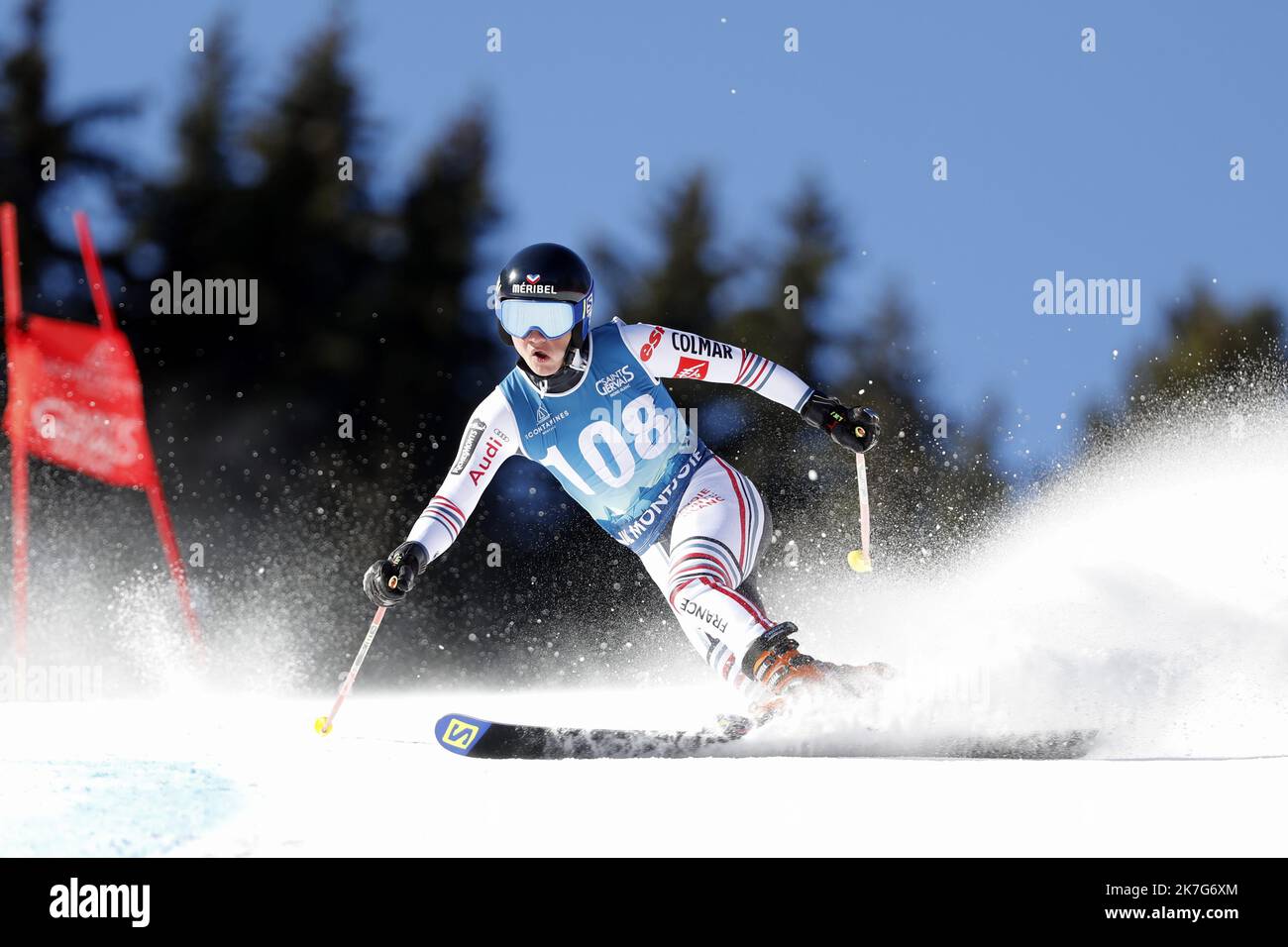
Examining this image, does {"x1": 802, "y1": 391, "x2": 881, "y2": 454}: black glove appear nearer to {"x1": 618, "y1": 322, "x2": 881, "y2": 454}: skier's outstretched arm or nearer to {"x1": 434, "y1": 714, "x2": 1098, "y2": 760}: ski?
{"x1": 618, "y1": 322, "x2": 881, "y2": 454}: skier's outstretched arm

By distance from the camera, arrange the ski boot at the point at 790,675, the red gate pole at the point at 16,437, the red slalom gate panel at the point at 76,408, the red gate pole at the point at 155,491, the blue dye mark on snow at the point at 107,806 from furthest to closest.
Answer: the red slalom gate panel at the point at 76,408, the red gate pole at the point at 155,491, the red gate pole at the point at 16,437, the ski boot at the point at 790,675, the blue dye mark on snow at the point at 107,806

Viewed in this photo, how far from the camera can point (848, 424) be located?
4387mm

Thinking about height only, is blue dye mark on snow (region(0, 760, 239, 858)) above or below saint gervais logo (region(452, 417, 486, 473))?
below

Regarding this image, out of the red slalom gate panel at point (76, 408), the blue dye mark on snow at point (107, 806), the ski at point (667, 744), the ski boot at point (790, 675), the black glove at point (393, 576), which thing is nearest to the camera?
the blue dye mark on snow at point (107, 806)

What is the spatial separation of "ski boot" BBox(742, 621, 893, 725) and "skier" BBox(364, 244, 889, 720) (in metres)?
0.01

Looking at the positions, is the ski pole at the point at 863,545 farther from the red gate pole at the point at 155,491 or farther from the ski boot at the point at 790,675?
the red gate pole at the point at 155,491

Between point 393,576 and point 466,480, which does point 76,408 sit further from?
point 393,576

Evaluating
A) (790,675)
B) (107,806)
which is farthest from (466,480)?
(107,806)

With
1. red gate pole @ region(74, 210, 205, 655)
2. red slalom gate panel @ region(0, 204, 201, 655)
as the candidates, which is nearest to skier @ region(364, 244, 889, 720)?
red gate pole @ region(74, 210, 205, 655)

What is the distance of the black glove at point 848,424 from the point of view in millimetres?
4359

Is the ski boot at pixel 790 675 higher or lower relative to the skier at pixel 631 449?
lower

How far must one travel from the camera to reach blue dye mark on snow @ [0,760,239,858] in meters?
2.69

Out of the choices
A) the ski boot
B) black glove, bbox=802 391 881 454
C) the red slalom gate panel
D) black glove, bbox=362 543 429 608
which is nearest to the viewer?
the ski boot

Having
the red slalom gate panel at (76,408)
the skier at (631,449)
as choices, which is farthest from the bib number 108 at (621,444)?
the red slalom gate panel at (76,408)
